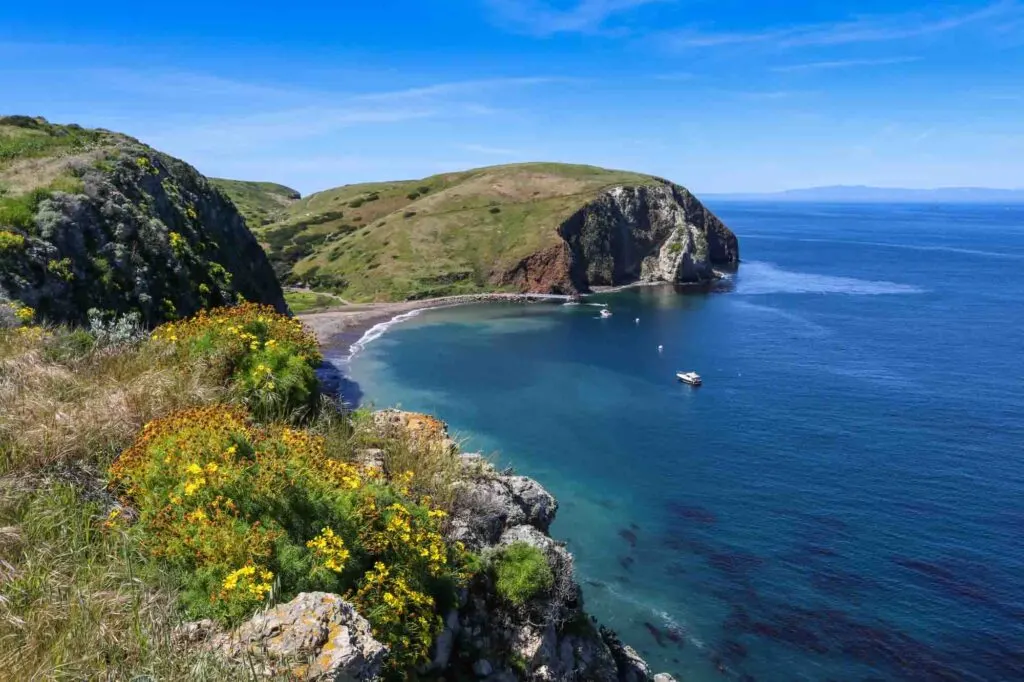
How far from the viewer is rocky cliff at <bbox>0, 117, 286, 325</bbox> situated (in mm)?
32250

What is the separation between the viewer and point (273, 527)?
9016 mm

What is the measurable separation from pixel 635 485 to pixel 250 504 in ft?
157

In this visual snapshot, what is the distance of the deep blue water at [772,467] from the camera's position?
35.2 metres

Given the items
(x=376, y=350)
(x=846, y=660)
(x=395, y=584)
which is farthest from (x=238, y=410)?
(x=376, y=350)

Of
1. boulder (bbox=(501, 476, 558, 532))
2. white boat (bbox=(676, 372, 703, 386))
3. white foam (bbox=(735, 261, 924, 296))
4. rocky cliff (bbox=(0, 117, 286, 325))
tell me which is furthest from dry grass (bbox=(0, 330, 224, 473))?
white foam (bbox=(735, 261, 924, 296))

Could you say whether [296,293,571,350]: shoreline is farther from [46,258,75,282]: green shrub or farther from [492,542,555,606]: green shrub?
[492,542,555,606]: green shrub

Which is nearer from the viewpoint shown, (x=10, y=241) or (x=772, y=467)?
(x=10, y=241)

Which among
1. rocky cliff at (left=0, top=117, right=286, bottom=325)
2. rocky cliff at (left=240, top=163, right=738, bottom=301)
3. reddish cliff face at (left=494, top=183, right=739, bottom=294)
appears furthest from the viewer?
reddish cliff face at (left=494, top=183, right=739, bottom=294)

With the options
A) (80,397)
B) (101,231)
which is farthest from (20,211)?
(80,397)

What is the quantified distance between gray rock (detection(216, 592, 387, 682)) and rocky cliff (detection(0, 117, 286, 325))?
26722mm

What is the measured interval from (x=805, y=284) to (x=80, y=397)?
6762 inches

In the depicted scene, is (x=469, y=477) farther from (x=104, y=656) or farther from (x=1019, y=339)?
(x=1019, y=339)

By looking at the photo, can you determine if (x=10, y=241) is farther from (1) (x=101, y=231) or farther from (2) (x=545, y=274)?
(2) (x=545, y=274)

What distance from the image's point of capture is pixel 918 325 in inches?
4309
